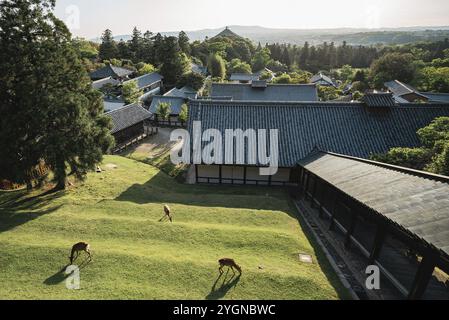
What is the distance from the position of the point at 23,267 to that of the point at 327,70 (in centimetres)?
13871

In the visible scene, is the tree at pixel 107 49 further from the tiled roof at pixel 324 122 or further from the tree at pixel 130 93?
the tiled roof at pixel 324 122

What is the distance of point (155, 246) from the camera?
14.6 meters

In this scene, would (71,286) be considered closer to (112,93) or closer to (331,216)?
(331,216)

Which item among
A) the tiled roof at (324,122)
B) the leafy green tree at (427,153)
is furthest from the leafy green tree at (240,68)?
the leafy green tree at (427,153)

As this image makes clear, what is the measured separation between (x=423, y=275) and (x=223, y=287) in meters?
7.33

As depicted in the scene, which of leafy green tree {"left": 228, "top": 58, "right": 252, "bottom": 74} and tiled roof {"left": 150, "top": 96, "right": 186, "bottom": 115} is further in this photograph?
leafy green tree {"left": 228, "top": 58, "right": 252, "bottom": 74}

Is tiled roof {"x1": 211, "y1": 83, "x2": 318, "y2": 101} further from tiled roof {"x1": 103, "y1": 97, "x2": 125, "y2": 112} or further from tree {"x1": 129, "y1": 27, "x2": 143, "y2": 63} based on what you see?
tree {"x1": 129, "y1": 27, "x2": 143, "y2": 63}

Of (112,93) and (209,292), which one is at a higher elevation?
(112,93)

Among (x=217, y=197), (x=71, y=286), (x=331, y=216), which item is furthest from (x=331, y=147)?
(x=71, y=286)

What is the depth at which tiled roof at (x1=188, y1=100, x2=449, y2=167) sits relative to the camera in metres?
26.5

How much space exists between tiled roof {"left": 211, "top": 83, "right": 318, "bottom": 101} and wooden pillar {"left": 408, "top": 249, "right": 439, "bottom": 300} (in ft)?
141

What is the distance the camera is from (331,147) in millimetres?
26688

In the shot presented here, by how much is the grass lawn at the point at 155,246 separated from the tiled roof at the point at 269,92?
1233 inches

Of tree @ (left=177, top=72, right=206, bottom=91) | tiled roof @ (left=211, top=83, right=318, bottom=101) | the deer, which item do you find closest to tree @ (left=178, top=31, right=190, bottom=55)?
tree @ (left=177, top=72, right=206, bottom=91)
